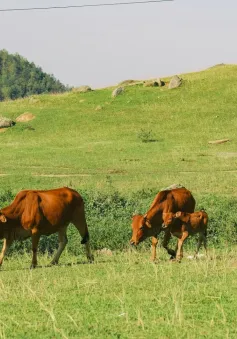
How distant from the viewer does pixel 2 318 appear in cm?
955

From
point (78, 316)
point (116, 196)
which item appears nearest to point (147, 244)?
point (116, 196)

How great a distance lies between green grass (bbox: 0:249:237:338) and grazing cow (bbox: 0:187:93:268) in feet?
4.19

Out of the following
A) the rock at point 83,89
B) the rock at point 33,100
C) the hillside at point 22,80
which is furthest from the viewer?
the hillside at point 22,80

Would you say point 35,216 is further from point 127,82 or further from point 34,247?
point 127,82

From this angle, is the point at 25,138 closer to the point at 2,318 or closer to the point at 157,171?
the point at 157,171

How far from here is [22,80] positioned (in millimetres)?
171500

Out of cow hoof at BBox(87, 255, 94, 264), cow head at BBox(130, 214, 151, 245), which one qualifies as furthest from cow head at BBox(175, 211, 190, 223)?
cow hoof at BBox(87, 255, 94, 264)

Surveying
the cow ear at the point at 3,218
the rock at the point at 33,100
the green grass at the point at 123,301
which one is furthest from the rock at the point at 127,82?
the green grass at the point at 123,301

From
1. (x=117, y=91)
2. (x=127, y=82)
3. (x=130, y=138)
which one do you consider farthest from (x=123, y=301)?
(x=127, y=82)

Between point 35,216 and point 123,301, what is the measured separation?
5.18 meters

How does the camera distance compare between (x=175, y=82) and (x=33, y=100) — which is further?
(x=33, y=100)

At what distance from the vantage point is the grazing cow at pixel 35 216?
14758 mm

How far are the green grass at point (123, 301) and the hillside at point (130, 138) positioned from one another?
47.9 ft

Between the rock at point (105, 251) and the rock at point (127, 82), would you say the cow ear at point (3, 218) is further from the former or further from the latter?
the rock at point (127, 82)
